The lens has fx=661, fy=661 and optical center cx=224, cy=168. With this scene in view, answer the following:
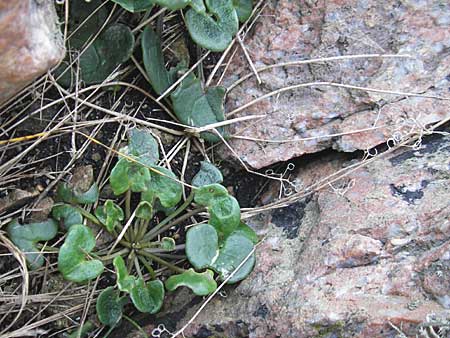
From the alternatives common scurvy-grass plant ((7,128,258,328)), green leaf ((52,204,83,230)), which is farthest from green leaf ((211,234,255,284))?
green leaf ((52,204,83,230))

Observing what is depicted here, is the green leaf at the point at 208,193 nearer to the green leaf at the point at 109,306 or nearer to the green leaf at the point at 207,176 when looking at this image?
the green leaf at the point at 207,176

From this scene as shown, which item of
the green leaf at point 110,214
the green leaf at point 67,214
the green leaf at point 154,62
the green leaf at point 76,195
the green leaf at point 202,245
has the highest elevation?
the green leaf at point 154,62

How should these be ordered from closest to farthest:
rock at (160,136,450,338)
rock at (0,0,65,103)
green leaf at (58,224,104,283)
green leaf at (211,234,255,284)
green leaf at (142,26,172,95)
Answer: rock at (0,0,65,103)
rock at (160,136,450,338)
green leaf at (58,224,104,283)
green leaf at (211,234,255,284)
green leaf at (142,26,172,95)

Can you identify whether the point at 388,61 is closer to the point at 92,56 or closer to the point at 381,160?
the point at 381,160

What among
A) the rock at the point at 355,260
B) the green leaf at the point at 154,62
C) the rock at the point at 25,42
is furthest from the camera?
the green leaf at the point at 154,62

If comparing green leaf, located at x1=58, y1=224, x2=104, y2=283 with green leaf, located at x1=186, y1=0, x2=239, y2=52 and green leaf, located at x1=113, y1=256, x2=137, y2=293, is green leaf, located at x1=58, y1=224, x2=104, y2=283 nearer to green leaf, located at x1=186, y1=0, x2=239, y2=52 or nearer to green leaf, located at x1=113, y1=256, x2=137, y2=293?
green leaf, located at x1=113, y1=256, x2=137, y2=293

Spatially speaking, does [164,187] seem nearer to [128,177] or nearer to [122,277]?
[128,177]

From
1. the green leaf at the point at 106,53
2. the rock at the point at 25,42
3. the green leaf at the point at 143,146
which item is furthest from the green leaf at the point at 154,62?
the rock at the point at 25,42
